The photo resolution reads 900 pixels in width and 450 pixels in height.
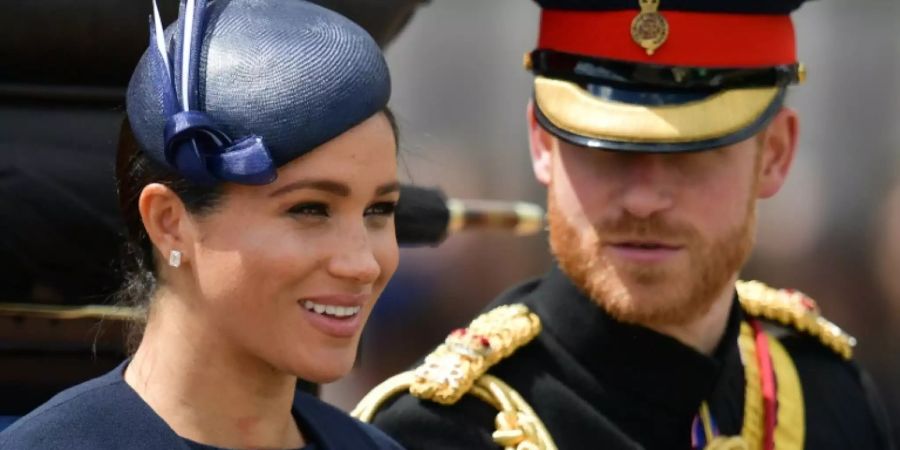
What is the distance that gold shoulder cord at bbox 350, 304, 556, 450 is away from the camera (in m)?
3.35

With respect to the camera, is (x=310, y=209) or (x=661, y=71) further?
(x=661, y=71)

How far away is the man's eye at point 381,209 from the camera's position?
2.64 m

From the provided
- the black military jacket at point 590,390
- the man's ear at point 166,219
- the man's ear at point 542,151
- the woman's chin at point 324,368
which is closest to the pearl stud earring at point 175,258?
the man's ear at point 166,219

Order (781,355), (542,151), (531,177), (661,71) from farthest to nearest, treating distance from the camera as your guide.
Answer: (531,177), (781,355), (542,151), (661,71)

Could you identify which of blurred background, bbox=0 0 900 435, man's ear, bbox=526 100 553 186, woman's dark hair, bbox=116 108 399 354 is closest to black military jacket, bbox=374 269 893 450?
man's ear, bbox=526 100 553 186

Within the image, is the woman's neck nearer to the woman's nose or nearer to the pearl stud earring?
the pearl stud earring

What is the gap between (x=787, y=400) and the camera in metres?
3.67

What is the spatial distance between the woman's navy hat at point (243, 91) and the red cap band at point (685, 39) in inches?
35.8

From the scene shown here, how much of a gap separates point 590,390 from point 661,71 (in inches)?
23.2

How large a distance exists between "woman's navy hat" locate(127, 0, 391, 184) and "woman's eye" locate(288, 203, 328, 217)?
61mm

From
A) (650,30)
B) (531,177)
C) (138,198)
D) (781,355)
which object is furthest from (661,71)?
(531,177)

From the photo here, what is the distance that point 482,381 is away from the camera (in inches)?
135

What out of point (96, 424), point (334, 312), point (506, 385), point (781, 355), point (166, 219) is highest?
point (166, 219)

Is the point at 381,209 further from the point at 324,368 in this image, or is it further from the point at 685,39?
the point at 685,39
